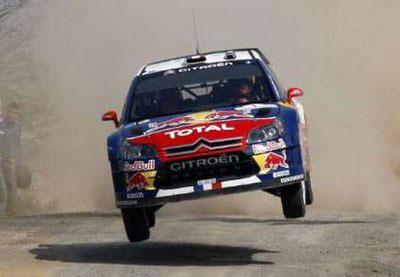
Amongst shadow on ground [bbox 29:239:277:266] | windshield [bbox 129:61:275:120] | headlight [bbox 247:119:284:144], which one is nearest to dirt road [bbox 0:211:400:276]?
shadow on ground [bbox 29:239:277:266]

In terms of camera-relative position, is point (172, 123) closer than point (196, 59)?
Yes

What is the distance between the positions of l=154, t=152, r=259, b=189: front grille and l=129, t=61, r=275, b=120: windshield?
1.07 metres

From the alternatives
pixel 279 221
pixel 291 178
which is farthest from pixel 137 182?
pixel 279 221

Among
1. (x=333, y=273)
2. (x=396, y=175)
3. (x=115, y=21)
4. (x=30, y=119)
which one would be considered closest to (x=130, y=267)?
(x=333, y=273)

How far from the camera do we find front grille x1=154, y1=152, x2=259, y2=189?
32.7 feet

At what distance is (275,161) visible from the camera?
32.9 ft

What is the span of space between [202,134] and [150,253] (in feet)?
5.24

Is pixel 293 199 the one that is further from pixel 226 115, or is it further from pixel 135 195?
pixel 135 195

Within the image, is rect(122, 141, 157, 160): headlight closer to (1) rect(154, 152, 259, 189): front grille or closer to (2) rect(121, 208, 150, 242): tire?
(1) rect(154, 152, 259, 189): front grille

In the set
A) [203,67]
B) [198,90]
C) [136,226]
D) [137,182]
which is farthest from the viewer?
[203,67]

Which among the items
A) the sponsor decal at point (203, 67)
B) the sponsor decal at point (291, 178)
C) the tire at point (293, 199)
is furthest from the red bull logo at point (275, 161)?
the sponsor decal at point (203, 67)

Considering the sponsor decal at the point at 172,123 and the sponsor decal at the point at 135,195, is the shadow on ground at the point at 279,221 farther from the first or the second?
the sponsor decal at the point at 135,195

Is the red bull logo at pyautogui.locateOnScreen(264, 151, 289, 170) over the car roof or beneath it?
beneath

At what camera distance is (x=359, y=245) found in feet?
35.1
